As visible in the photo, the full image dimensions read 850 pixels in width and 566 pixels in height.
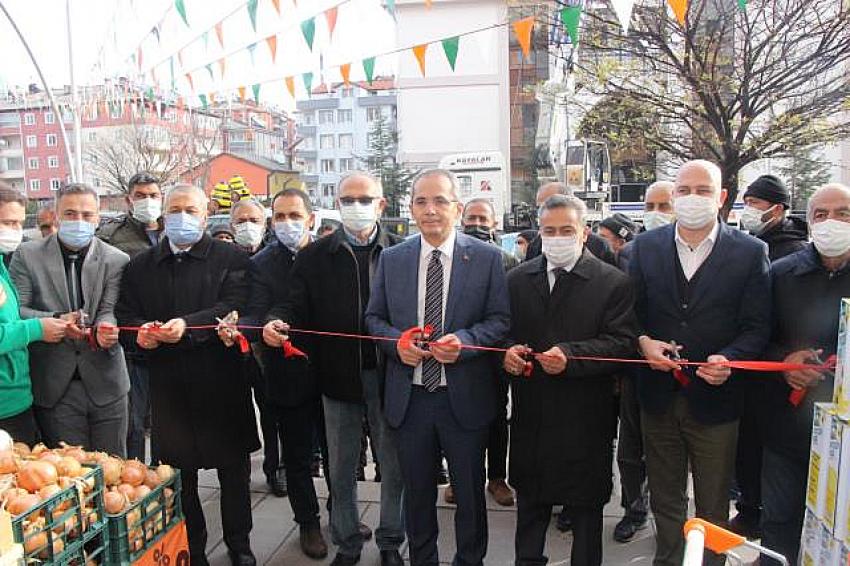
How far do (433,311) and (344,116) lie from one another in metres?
73.5

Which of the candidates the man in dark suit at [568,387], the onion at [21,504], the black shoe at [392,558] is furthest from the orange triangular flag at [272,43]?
the onion at [21,504]

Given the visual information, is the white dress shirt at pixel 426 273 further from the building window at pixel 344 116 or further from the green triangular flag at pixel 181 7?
the building window at pixel 344 116

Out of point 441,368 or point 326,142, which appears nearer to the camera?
point 441,368

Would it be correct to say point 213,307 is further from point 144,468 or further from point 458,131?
point 458,131

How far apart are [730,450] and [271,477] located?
3206mm

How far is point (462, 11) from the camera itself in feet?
130

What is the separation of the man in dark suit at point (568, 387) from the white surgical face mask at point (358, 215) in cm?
99

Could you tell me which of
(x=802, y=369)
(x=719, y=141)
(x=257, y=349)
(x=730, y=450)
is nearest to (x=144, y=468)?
(x=257, y=349)

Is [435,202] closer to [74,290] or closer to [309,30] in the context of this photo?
[74,290]

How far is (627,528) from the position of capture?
14.1 feet

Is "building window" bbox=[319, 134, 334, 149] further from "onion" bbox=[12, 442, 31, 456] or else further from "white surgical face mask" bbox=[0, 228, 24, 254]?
"onion" bbox=[12, 442, 31, 456]

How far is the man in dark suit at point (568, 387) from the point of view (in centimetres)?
328

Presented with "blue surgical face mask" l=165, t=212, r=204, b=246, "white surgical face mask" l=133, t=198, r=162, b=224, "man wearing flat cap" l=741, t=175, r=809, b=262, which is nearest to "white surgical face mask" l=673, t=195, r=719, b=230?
"man wearing flat cap" l=741, t=175, r=809, b=262

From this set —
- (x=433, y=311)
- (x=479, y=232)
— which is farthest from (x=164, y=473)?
(x=479, y=232)
